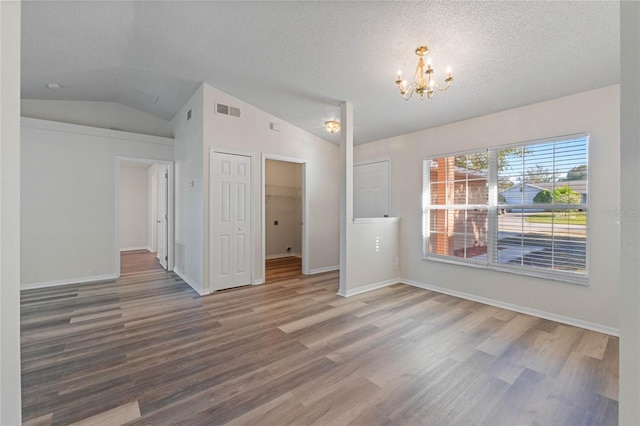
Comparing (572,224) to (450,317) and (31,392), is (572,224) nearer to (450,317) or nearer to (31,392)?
(450,317)

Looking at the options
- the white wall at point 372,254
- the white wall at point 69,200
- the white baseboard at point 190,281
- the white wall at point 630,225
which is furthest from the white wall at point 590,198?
the white wall at point 69,200

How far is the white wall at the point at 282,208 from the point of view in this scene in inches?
280

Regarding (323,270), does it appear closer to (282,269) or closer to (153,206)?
(282,269)

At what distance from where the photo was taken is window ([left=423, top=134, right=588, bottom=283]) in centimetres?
314

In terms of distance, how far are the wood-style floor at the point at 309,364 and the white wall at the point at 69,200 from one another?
1.02 meters

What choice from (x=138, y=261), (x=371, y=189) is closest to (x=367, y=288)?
(x=371, y=189)

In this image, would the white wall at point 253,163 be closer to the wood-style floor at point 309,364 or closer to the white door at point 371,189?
the white door at point 371,189

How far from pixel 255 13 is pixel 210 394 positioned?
10.2 ft

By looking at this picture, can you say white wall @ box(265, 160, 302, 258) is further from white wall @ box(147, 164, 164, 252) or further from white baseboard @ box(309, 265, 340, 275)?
white wall @ box(147, 164, 164, 252)

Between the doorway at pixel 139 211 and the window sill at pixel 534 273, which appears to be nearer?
the window sill at pixel 534 273

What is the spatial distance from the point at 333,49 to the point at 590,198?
311 cm

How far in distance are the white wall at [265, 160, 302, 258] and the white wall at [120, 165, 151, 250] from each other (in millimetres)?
3854

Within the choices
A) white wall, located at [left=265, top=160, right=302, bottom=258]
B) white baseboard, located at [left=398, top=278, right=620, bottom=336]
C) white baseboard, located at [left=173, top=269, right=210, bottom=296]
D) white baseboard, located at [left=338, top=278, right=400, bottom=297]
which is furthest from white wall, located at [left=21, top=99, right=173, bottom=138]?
white baseboard, located at [left=398, top=278, right=620, bottom=336]

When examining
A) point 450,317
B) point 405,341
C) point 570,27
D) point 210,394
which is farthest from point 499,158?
point 210,394
